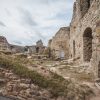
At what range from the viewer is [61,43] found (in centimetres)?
2511

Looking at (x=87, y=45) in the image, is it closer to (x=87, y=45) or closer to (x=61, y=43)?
(x=87, y=45)

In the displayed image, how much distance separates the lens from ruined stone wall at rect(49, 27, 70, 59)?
80.6 ft

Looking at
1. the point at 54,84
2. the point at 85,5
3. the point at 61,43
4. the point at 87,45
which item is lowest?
the point at 54,84

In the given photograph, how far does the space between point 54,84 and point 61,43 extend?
18352 mm

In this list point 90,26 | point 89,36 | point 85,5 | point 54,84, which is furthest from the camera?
point 85,5

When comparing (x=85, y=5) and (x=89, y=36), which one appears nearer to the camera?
(x=89, y=36)

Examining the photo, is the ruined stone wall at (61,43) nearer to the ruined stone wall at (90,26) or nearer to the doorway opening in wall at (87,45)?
the ruined stone wall at (90,26)

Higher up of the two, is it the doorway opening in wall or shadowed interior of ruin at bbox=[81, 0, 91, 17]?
shadowed interior of ruin at bbox=[81, 0, 91, 17]

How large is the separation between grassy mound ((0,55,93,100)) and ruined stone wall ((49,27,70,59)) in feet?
56.4

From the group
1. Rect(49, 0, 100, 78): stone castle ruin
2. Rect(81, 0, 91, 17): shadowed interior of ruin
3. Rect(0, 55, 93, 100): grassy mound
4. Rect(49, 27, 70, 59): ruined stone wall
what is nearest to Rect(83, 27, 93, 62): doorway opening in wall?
Rect(49, 0, 100, 78): stone castle ruin

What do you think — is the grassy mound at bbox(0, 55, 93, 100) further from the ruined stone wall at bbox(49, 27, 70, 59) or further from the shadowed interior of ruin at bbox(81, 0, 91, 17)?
the ruined stone wall at bbox(49, 27, 70, 59)

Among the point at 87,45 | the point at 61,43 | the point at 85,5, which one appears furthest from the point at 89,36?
the point at 61,43

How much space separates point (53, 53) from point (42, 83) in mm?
18408

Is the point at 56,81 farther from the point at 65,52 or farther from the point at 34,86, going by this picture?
the point at 65,52
